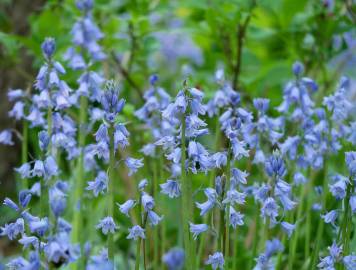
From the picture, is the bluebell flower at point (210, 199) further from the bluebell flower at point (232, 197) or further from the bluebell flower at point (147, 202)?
the bluebell flower at point (147, 202)

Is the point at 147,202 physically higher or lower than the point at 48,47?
lower

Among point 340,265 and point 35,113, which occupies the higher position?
point 35,113

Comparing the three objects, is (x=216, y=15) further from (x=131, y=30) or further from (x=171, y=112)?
(x=171, y=112)

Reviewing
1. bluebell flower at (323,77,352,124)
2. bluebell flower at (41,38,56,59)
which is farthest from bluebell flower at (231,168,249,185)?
bluebell flower at (41,38,56,59)

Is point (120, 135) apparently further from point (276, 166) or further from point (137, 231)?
point (276, 166)

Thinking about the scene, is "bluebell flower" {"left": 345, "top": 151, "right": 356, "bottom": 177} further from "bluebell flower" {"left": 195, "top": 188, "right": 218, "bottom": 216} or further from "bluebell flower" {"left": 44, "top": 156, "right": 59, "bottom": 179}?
"bluebell flower" {"left": 44, "top": 156, "right": 59, "bottom": 179}

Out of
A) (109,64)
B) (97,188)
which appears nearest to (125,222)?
(109,64)

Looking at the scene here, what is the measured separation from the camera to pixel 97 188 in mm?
3014

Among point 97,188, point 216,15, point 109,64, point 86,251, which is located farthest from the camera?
point 109,64

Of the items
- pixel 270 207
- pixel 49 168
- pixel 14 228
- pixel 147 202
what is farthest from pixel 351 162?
pixel 14 228

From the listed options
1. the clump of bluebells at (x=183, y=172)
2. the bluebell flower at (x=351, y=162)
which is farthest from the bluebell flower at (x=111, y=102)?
the bluebell flower at (x=351, y=162)

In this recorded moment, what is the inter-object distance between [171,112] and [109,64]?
3.39m

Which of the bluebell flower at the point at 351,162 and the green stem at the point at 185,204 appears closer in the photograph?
the green stem at the point at 185,204

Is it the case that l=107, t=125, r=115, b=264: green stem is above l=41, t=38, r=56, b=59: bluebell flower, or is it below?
below
